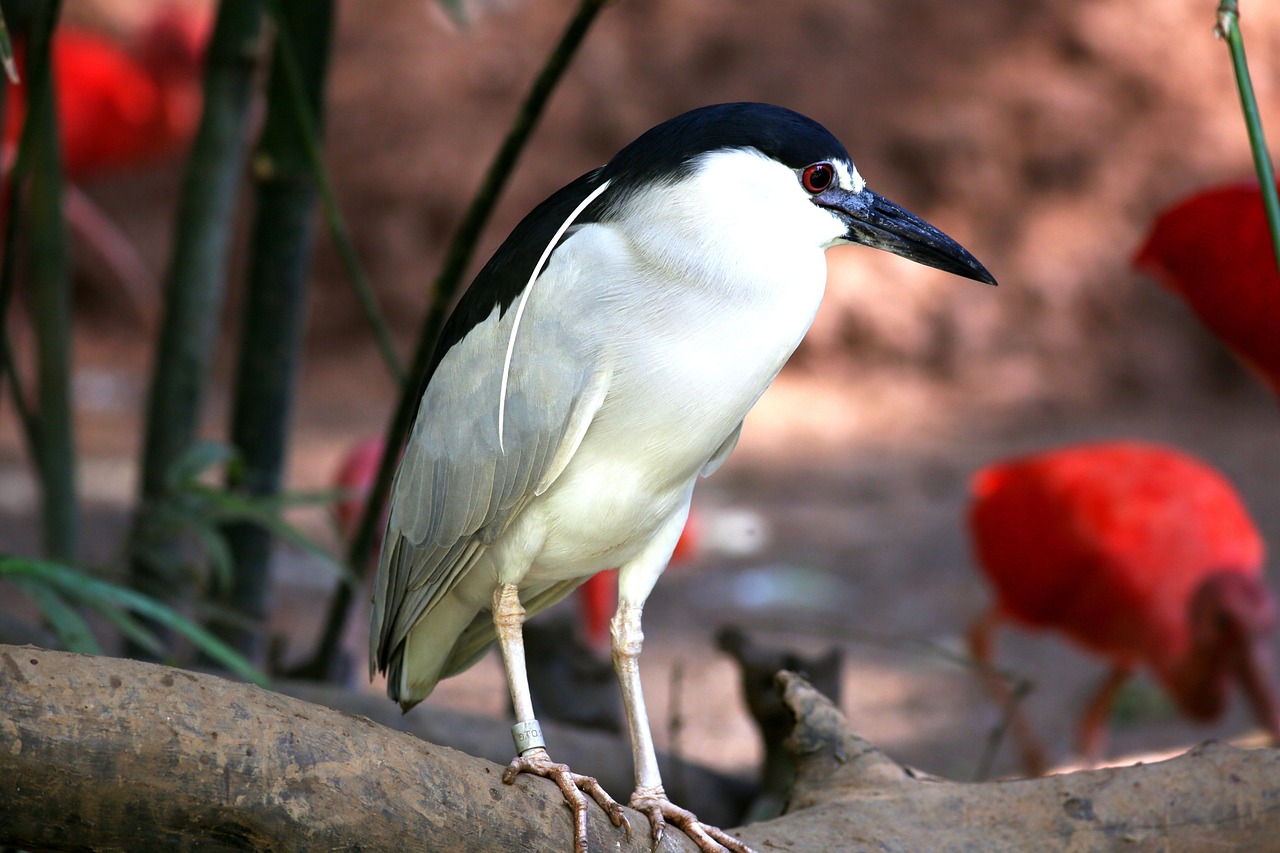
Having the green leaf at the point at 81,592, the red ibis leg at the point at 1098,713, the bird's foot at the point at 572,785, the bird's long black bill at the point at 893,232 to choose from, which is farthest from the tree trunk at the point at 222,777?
the red ibis leg at the point at 1098,713

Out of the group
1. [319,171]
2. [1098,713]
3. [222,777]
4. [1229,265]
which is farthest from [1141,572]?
[222,777]

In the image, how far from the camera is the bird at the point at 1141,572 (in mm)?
2916

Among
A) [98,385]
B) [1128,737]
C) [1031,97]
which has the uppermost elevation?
[1031,97]

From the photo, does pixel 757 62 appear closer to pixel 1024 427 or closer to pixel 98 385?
pixel 1024 427

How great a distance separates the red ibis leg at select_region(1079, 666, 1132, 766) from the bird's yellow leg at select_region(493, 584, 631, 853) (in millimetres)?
1931

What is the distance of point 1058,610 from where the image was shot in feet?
9.96

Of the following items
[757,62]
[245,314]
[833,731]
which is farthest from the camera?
[757,62]

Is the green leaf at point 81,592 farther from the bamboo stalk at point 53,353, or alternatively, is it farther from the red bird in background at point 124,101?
the red bird in background at point 124,101

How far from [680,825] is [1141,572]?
1.91 metres

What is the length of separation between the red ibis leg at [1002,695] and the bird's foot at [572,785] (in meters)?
1.63

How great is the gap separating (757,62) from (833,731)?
448cm

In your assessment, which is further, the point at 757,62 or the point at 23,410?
the point at 757,62

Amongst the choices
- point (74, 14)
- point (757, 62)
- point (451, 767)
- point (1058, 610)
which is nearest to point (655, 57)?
point (757, 62)

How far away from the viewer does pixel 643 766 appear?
1.36m
